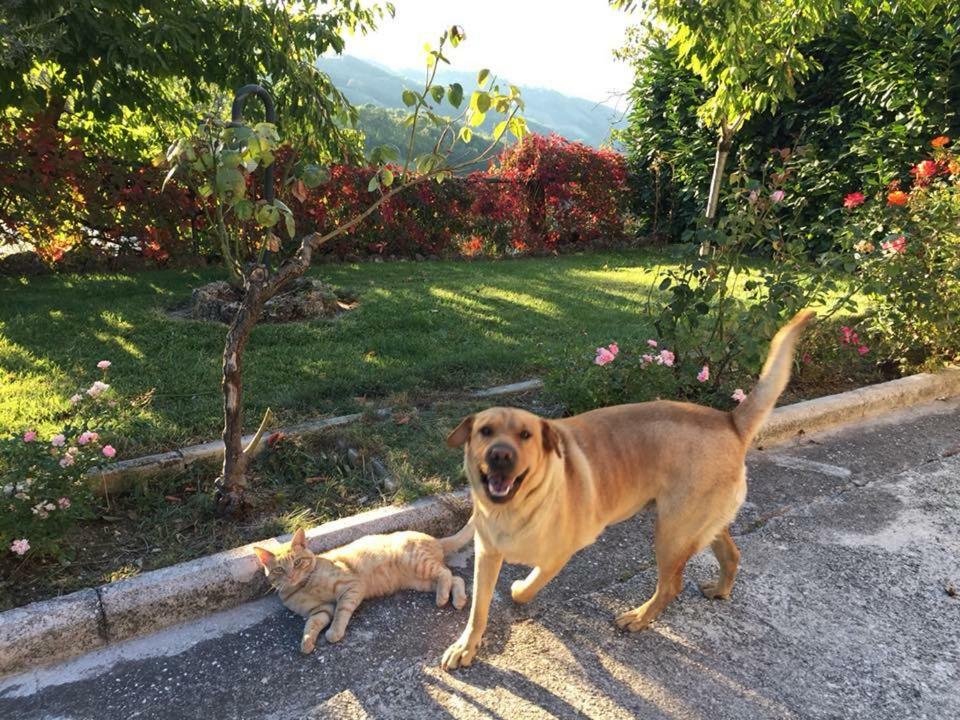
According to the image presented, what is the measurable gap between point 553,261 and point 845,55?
593cm

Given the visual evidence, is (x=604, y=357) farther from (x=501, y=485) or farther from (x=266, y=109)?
(x=266, y=109)

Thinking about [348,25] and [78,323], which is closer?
[78,323]

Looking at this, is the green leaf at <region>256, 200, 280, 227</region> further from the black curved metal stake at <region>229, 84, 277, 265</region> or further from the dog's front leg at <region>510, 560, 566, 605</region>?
the dog's front leg at <region>510, 560, 566, 605</region>

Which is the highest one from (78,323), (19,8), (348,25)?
(348,25)

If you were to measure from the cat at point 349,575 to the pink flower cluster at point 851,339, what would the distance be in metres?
4.04

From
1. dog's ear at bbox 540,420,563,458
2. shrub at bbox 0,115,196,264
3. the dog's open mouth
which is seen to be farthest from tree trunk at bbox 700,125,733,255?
the dog's open mouth

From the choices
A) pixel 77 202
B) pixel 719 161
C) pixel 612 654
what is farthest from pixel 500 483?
pixel 719 161

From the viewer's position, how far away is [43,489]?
267cm

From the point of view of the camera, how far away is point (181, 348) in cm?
534

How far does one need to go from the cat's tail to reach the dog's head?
76 cm

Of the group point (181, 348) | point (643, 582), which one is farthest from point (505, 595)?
point (181, 348)

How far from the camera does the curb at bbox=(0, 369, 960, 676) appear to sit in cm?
232

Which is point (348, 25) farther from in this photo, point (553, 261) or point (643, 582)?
point (643, 582)

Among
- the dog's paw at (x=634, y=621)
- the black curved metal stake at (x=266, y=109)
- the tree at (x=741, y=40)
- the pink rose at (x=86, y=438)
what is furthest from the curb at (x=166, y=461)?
the tree at (x=741, y=40)
